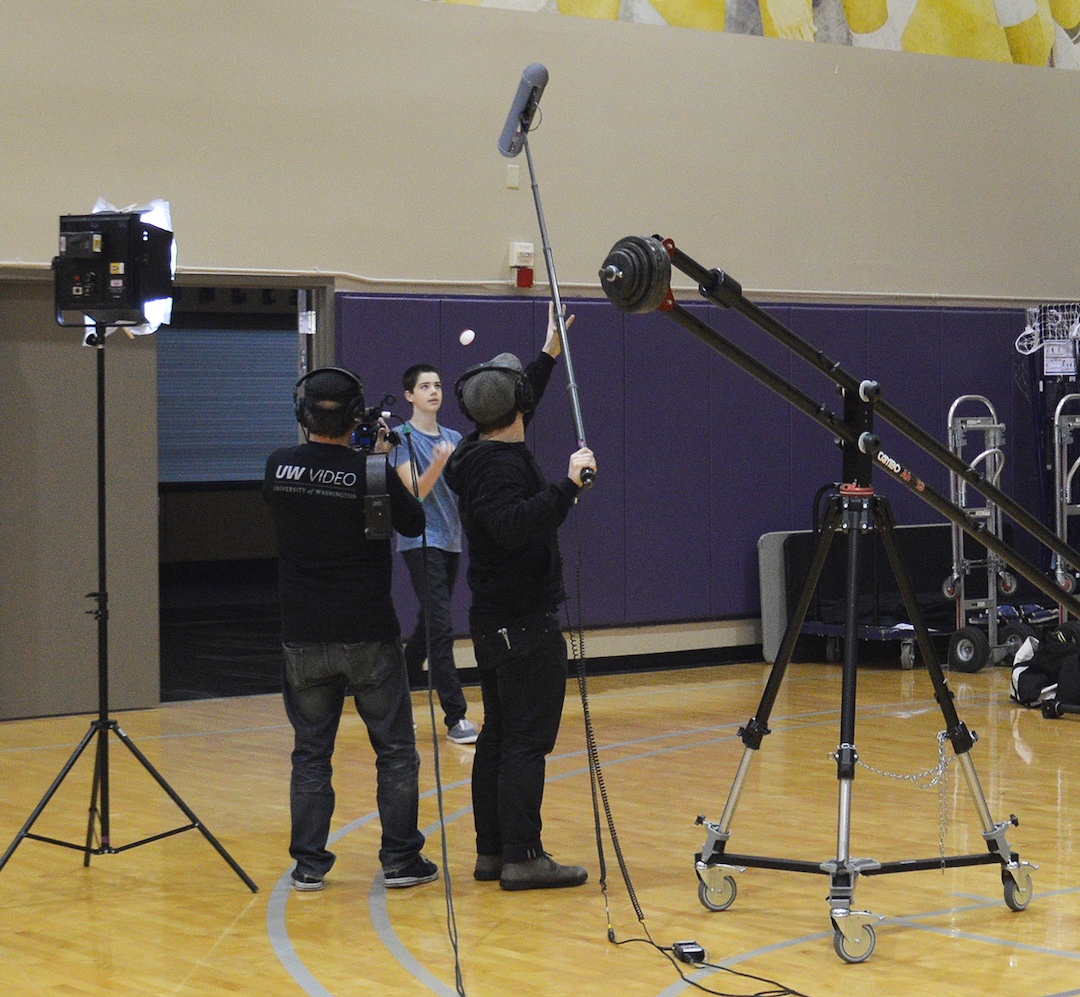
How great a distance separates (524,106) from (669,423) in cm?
566

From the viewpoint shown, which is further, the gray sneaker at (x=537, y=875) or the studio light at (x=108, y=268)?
the studio light at (x=108, y=268)

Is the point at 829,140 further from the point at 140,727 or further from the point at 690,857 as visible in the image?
the point at 690,857

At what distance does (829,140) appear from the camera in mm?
11852

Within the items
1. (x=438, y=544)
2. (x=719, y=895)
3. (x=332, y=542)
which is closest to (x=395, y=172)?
(x=438, y=544)

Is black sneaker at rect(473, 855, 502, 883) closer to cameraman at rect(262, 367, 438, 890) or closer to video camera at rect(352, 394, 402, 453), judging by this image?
cameraman at rect(262, 367, 438, 890)

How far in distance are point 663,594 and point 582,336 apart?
6.10ft

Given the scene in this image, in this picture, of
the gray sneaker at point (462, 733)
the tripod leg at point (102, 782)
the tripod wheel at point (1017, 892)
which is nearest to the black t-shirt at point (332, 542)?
the tripod leg at point (102, 782)

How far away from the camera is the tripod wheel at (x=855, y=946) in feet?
15.2

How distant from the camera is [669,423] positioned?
1122 cm

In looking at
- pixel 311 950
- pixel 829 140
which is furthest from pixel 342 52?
pixel 311 950

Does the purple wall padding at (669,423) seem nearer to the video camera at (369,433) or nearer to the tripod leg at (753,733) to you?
the video camera at (369,433)

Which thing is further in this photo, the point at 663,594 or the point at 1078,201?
the point at 1078,201

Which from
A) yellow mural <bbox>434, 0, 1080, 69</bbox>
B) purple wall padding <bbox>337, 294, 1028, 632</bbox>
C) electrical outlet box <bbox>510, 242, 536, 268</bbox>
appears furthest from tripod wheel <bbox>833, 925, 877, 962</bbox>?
yellow mural <bbox>434, 0, 1080, 69</bbox>

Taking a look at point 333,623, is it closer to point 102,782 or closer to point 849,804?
point 102,782
